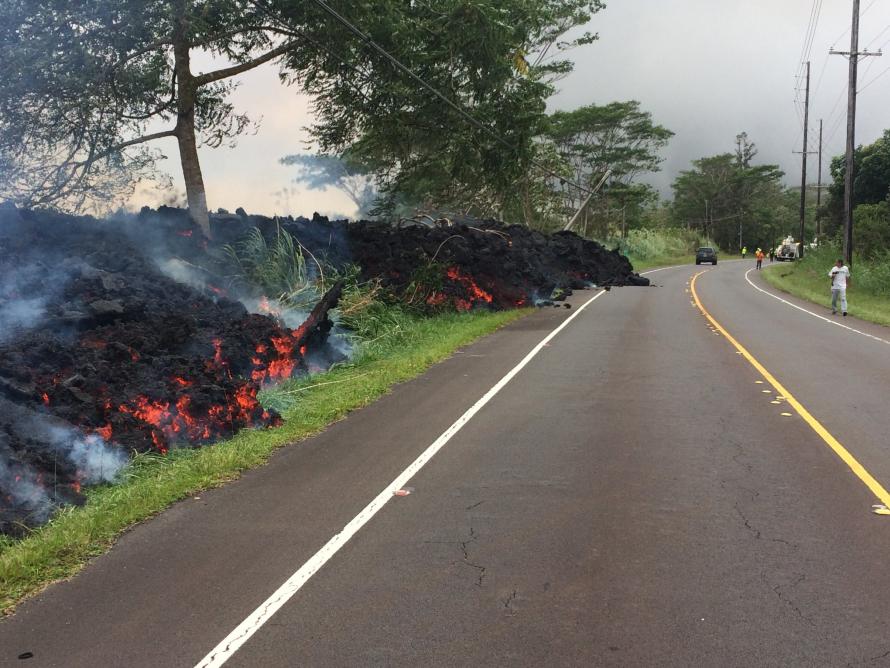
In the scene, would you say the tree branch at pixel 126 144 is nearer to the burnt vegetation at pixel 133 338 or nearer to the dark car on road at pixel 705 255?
the burnt vegetation at pixel 133 338

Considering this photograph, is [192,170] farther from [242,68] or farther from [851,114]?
[851,114]

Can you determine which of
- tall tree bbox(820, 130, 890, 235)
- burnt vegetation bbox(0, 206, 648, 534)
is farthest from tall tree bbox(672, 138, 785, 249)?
burnt vegetation bbox(0, 206, 648, 534)

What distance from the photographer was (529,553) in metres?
4.89

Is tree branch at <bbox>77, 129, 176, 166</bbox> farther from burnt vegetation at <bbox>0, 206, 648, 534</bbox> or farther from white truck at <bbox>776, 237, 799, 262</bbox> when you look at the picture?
white truck at <bbox>776, 237, 799, 262</bbox>

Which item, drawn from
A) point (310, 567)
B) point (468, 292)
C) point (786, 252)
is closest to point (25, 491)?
point (310, 567)

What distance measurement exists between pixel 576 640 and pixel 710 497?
2.64m

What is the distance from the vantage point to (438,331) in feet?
59.2

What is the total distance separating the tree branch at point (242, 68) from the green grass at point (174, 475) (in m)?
7.40

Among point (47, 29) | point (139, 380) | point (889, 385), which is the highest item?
point (47, 29)

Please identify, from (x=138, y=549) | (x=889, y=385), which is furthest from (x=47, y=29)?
(x=889, y=385)

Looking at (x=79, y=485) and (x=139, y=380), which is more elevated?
(x=139, y=380)

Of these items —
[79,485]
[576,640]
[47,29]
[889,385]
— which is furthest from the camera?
[47,29]

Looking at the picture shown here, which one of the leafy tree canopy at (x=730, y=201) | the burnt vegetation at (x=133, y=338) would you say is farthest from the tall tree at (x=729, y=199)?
the burnt vegetation at (x=133, y=338)

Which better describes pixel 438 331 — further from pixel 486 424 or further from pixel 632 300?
pixel 632 300
